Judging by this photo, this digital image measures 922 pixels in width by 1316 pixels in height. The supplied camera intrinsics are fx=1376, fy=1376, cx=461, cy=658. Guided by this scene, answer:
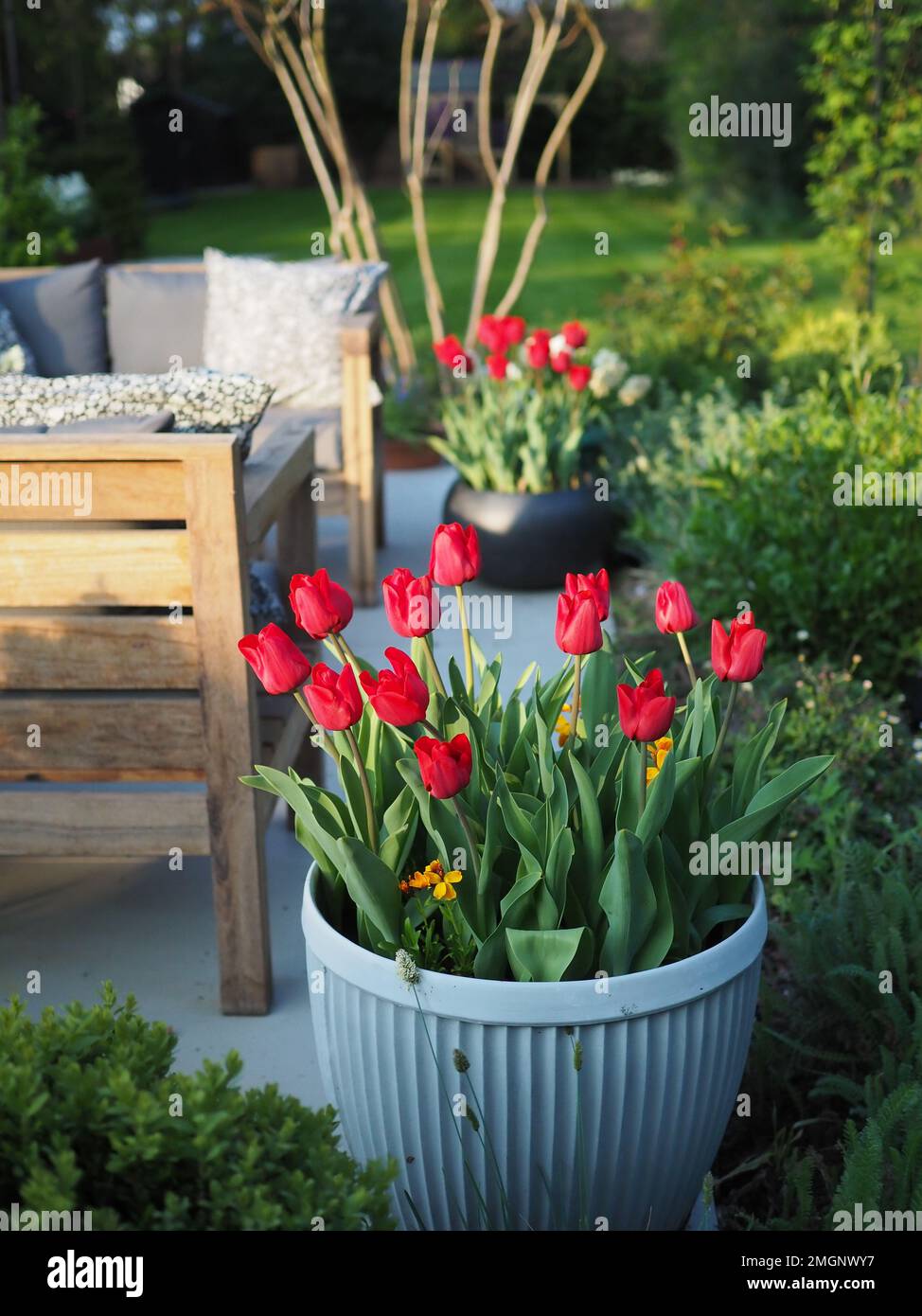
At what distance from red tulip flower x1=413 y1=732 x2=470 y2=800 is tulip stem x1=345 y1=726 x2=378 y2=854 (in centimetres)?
14

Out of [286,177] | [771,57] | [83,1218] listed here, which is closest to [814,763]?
[83,1218]

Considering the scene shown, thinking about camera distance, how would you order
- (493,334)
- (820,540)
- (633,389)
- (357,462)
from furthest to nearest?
(633,389) < (357,462) < (493,334) < (820,540)

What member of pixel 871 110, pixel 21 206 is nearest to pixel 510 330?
pixel 871 110

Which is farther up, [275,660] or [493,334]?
[493,334]

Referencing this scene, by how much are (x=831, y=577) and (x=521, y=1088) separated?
6.74ft

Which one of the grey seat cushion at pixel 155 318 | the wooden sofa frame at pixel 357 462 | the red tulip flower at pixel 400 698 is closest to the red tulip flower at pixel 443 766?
the red tulip flower at pixel 400 698

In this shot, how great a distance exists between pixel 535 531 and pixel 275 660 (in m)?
2.99

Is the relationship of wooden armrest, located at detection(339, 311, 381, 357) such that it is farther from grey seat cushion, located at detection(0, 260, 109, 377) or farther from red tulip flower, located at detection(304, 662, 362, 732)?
red tulip flower, located at detection(304, 662, 362, 732)

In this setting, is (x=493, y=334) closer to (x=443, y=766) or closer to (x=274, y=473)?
(x=274, y=473)

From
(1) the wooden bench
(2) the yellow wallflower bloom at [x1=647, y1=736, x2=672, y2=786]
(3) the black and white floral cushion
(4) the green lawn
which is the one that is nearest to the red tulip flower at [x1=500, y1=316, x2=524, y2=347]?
(3) the black and white floral cushion

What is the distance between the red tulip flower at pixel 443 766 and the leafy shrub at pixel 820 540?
2.00m

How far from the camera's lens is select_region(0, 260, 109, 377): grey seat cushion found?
4980 millimetres

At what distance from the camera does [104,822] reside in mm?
2320

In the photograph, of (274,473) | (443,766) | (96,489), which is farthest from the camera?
(274,473)
